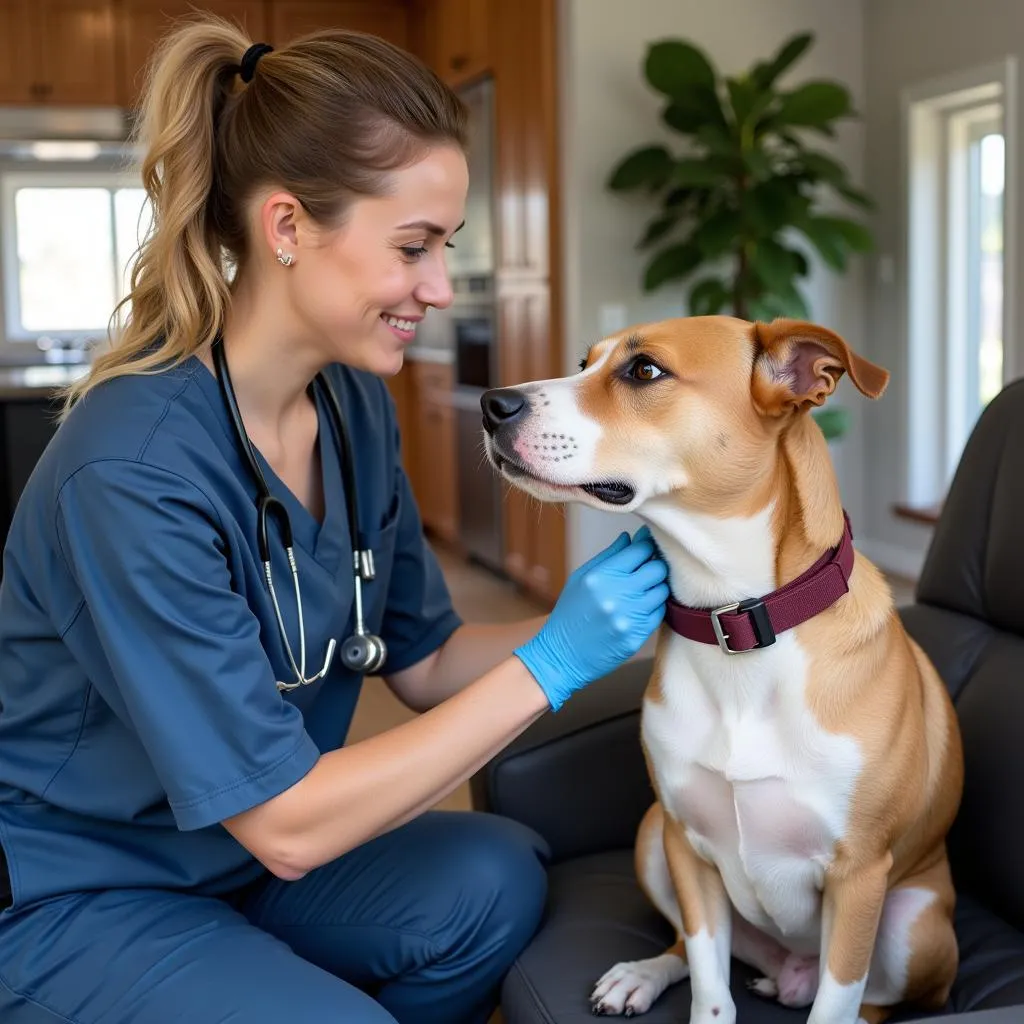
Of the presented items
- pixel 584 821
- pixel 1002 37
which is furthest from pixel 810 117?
pixel 584 821

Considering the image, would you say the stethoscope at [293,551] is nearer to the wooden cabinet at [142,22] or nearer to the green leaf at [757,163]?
the green leaf at [757,163]

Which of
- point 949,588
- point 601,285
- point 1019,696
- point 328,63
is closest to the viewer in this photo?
point 328,63

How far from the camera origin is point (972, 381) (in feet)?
15.9

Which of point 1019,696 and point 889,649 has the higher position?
point 889,649

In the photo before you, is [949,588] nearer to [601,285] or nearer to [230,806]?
[230,806]

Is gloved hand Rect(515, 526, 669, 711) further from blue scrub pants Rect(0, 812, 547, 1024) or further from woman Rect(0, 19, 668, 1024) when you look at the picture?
blue scrub pants Rect(0, 812, 547, 1024)

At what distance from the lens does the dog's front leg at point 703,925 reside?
4.58 ft

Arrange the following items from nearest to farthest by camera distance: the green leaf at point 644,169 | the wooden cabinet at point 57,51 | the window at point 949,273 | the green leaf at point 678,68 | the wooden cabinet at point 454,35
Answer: the green leaf at point 678,68 → the green leaf at point 644,169 → the window at point 949,273 → the wooden cabinet at point 454,35 → the wooden cabinet at point 57,51

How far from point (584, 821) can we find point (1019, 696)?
605 millimetres

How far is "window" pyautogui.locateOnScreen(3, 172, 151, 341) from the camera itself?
6.63m

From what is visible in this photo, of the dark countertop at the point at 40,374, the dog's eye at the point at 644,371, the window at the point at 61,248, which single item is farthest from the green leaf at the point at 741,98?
the window at the point at 61,248

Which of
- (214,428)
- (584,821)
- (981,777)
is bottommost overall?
(584,821)

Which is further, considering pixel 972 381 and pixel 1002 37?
pixel 972 381

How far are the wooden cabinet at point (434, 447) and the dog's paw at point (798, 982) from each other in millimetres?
4301
